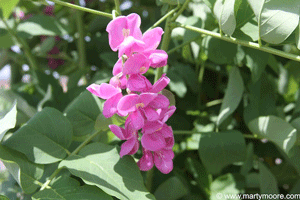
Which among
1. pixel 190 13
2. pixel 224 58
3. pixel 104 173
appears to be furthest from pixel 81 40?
pixel 104 173

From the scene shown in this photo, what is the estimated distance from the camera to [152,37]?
401 mm

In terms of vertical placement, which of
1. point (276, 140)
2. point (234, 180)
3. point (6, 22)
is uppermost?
point (6, 22)

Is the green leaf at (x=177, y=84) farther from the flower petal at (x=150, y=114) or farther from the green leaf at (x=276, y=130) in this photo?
the flower petal at (x=150, y=114)

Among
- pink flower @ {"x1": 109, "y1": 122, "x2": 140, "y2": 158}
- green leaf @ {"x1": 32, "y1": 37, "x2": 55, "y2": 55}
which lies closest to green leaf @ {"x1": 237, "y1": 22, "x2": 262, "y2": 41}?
pink flower @ {"x1": 109, "y1": 122, "x2": 140, "y2": 158}

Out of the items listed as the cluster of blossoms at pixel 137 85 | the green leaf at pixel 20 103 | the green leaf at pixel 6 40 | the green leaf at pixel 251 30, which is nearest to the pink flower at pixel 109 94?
the cluster of blossoms at pixel 137 85

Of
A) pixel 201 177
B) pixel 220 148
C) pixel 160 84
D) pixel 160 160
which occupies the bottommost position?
pixel 201 177

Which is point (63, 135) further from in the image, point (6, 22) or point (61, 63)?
point (61, 63)

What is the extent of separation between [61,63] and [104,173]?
708 millimetres

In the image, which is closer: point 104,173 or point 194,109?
point 104,173

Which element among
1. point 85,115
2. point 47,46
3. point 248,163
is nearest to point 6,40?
point 47,46

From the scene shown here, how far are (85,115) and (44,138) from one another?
0.08 metres

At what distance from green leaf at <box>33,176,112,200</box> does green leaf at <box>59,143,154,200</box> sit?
0.02 meters

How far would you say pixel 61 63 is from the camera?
109cm

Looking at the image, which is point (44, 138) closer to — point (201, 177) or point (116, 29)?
point (116, 29)
